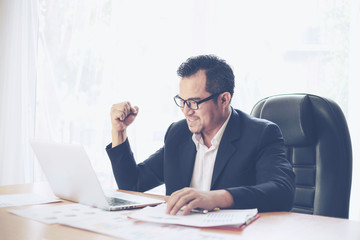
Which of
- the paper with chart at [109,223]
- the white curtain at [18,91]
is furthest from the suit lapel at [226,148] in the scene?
the white curtain at [18,91]

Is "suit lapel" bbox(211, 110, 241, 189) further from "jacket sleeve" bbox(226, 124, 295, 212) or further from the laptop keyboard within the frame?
the laptop keyboard

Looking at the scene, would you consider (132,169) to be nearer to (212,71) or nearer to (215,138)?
(215,138)

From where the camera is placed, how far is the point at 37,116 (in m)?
3.60

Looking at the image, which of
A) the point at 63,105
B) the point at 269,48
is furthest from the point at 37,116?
the point at 269,48

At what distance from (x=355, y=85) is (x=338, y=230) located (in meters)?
1.31

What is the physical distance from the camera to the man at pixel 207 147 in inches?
59.6

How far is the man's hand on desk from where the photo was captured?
109 cm

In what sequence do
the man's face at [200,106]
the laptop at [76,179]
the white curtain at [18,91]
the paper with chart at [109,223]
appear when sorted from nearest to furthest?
the paper with chart at [109,223] < the laptop at [76,179] < the man's face at [200,106] < the white curtain at [18,91]

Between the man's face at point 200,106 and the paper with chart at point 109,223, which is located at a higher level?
the man's face at point 200,106

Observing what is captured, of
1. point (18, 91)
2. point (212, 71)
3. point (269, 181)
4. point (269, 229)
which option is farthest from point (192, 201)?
point (18, 91)

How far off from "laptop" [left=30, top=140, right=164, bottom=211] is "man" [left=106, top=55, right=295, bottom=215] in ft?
Answer: 0.91

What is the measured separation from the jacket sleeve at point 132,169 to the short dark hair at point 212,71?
410 millimetres

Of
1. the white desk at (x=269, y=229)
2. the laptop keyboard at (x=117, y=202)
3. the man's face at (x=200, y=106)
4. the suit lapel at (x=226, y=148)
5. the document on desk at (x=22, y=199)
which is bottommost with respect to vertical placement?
the document on desk at (x=22, y=199)

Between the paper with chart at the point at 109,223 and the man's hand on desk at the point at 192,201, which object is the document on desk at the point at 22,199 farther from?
the man's hand on desk at the point at 192,201
